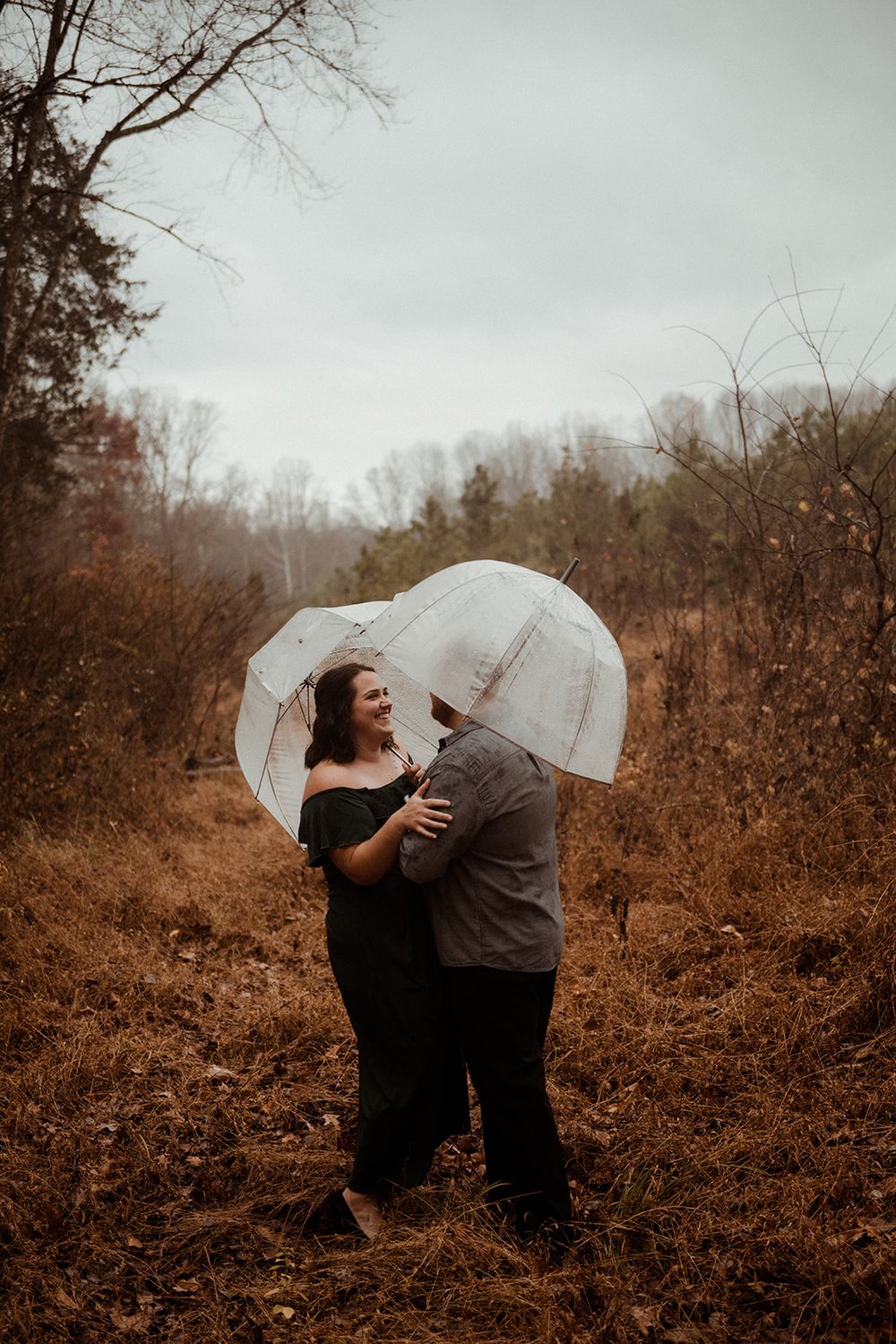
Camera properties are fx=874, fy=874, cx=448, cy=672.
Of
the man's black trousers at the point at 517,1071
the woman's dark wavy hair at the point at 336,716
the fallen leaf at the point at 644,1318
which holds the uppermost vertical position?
the woman's dark wavy hair at the point at 336,716

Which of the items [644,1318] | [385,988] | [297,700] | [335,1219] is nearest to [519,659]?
[297,700]

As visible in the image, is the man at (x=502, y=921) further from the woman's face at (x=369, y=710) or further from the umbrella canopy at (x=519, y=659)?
the woman's face at (x=369, y=710)

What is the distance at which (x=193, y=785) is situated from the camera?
923 centimetres

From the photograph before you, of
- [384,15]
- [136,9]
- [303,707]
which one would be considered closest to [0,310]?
[136,9]

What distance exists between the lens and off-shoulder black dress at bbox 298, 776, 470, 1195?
2764 mm

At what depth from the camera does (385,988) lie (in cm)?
279

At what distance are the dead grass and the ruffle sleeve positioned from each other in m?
1.32

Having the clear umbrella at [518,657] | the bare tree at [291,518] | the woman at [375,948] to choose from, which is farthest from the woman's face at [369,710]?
the bare tree at [291,518]

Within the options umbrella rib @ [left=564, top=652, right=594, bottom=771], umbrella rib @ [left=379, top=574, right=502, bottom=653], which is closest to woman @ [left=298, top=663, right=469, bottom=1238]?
umbrella rib @ [left=379, top=574, right=502, bottom=653]

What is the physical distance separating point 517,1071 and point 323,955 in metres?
3.13

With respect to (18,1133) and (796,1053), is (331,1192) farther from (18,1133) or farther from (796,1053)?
(796,1053)

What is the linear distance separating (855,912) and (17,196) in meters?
8.48

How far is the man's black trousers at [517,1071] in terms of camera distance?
264cm

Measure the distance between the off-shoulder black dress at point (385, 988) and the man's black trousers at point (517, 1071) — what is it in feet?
0.41
